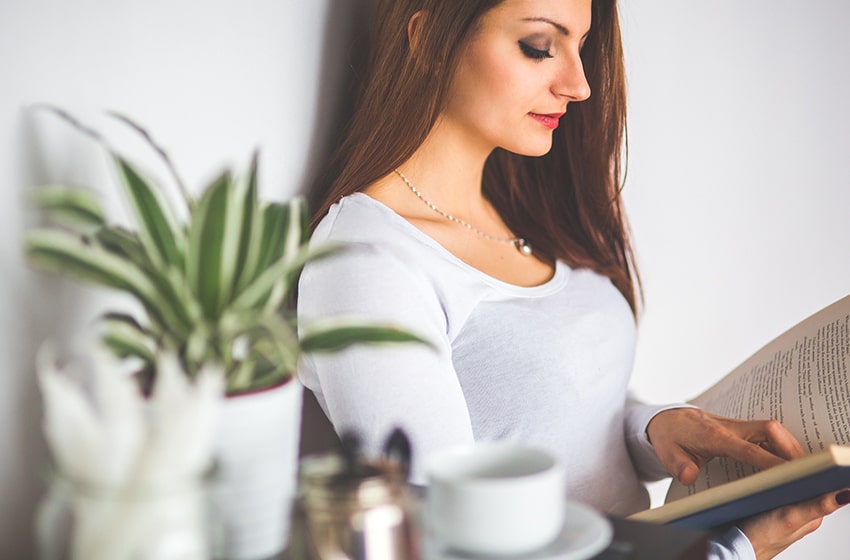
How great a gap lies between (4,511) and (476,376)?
1.98ft

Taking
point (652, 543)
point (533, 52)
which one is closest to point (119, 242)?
point (652, 543)

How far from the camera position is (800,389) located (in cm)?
108

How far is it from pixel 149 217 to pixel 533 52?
68 centimetres

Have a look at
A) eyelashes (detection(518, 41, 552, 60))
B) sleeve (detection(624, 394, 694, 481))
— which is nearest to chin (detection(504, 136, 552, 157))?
eyelashes (detection(518, 41, 552, 60))

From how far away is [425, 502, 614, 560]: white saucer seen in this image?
587 mm

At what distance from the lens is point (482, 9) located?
110 cm

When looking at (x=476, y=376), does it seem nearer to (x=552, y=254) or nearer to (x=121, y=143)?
(x=552, y=254)

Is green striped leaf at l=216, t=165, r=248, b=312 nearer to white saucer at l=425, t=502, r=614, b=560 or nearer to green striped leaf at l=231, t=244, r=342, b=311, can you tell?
green striped leaf at l=231, t=244, r=342, b=311

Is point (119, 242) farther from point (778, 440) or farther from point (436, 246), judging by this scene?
point (778, 440)

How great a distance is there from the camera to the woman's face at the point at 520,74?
1.12 meters

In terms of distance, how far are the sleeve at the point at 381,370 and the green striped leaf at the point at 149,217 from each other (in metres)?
0.36

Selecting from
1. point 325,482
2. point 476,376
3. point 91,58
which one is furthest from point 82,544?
point 476,376

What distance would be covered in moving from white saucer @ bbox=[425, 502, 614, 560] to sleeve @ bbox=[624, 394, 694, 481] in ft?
2.01

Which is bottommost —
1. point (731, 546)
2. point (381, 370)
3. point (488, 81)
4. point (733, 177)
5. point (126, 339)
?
point (731, 546)
